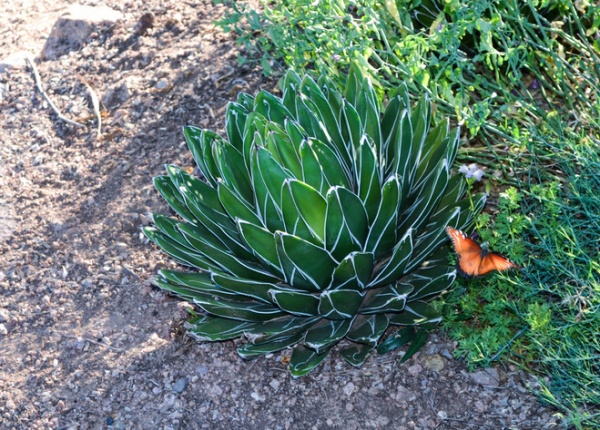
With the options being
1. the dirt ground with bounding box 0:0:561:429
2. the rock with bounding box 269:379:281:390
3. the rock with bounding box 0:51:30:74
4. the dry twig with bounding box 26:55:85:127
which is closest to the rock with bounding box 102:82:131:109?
the dirt ground with bounding box 0:0:561:429

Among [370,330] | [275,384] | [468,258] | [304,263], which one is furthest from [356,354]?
[468,258]

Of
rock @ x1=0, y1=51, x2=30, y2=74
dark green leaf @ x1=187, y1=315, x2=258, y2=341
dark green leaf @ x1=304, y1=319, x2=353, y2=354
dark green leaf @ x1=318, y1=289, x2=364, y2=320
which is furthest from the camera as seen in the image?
rock @ x1=0, y1=51, x2=30, y2=74

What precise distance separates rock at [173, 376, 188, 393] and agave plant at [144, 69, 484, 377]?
24 centimetres

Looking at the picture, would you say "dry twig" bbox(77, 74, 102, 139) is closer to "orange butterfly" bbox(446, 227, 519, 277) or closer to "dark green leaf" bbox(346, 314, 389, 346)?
"dark green leaf" bbox(346, 314, 389, 346)

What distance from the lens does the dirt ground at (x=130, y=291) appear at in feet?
9.53

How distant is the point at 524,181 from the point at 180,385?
5.61 ft

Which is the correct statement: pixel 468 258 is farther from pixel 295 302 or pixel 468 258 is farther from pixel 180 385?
pixel 180 385

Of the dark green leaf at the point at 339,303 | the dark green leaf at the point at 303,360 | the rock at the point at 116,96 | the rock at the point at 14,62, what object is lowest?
the dark green leaf at the point at 303,360

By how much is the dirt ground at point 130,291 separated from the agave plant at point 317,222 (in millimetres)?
188

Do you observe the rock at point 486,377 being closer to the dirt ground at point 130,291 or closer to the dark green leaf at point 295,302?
the dirt ground at point 130,291

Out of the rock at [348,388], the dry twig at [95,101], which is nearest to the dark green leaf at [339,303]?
the rock at [348,388]

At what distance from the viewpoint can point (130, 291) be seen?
3.46m

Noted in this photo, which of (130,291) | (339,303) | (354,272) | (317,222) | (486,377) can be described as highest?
(317,222)

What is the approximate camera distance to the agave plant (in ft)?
8.61
